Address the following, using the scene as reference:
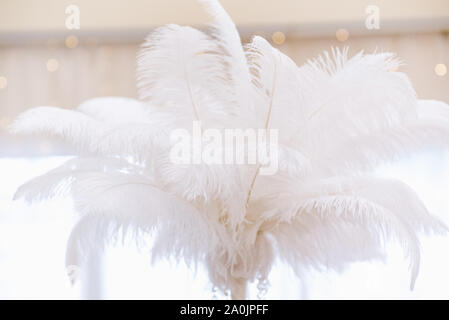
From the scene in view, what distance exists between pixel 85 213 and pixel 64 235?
1.36m

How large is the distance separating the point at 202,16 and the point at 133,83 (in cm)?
43

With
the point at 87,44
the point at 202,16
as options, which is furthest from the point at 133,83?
the point at 202,16

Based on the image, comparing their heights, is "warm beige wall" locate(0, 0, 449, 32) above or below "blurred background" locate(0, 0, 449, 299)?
above

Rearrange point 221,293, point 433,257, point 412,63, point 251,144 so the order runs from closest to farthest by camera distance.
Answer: point 251,144
point 221,293
point 433,257
point 412,63

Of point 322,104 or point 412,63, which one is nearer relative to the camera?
point 322,104

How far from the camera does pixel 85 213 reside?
78 centimetres

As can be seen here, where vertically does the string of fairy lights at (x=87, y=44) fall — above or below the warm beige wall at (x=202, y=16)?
below

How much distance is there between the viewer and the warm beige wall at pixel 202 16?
1981mm

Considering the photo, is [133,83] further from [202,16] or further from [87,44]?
[202,16]

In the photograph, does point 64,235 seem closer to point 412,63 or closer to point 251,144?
point 251,144

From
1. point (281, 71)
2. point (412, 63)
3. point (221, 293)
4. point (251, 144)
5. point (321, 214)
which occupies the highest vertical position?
point (412, 63)

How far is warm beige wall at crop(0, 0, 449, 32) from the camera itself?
1.98 meters

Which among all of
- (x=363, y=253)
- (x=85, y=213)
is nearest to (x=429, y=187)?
(x=363, y=253)

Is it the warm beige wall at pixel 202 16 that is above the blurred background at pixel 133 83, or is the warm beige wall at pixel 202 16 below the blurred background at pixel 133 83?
above
